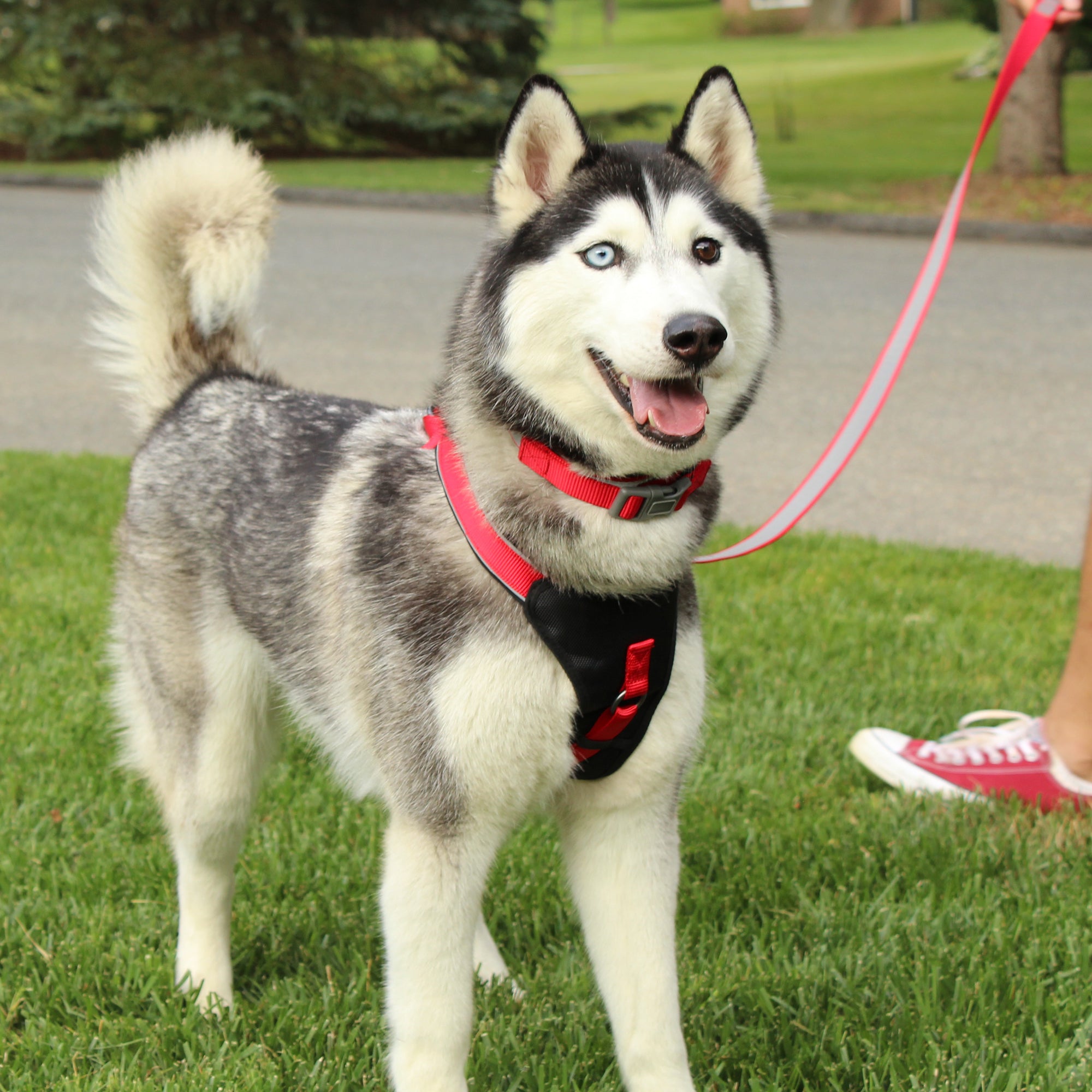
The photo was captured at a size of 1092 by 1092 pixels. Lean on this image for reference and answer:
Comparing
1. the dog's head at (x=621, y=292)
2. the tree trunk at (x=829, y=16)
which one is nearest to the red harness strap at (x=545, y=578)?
the dog's head at (x=621, y=292)

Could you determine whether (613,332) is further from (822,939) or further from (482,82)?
(482,82)

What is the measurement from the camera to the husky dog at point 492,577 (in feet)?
6.43

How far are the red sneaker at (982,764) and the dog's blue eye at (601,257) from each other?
182 cm

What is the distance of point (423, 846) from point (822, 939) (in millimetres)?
1032

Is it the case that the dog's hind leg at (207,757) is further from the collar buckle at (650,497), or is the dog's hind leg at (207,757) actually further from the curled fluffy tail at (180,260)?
the collar buckle at (650,497)

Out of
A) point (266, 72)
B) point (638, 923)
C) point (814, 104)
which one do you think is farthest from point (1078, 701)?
point (814, 104)

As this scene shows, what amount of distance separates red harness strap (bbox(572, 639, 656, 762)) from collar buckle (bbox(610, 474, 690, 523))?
0.20 meters

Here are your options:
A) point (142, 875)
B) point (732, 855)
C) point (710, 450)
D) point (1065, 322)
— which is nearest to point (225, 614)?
point (142, 875)

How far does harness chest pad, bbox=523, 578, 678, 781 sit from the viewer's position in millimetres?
1998

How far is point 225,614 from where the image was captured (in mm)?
2576

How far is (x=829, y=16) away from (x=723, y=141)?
54.3 meters

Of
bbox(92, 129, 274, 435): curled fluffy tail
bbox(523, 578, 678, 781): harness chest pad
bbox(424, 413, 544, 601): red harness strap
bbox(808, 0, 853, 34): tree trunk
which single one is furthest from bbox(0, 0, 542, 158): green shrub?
bbox(808, 0, 853, 34): tree trunk

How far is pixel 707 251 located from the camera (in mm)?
1999

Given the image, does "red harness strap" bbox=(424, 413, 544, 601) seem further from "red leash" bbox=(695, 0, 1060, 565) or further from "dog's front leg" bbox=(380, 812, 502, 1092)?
"red leash" bbox=(695, 0, 1060, 565)
